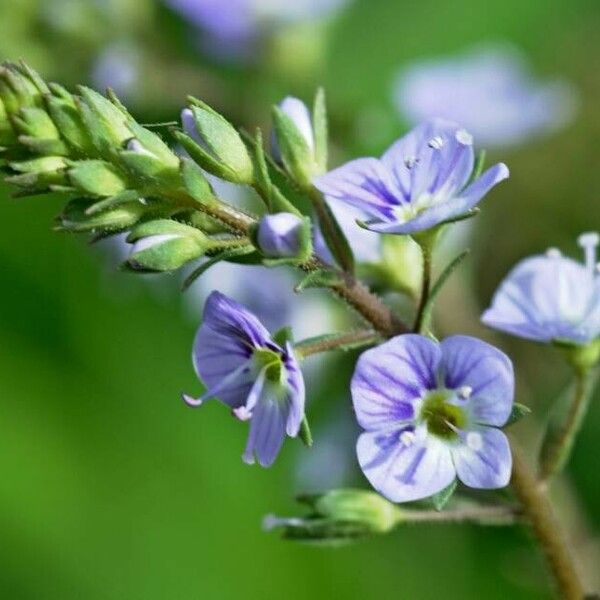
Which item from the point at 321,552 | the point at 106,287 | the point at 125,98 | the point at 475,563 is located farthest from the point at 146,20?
the point at 475,563

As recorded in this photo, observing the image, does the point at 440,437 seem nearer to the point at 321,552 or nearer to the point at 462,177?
the point at 462,177

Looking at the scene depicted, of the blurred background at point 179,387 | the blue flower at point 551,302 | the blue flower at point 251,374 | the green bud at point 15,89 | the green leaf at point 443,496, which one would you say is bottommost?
the blurred background at point 179,387

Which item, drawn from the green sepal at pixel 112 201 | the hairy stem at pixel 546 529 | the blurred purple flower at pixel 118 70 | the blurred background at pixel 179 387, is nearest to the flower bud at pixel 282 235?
the green sepal at pixel 112 201

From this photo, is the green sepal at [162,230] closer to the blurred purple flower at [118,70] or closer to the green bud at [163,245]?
the green bud at [163,245]

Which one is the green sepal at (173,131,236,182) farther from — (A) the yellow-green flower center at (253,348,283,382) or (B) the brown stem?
(A) the yellow-green flower center at (253,348,283,382)

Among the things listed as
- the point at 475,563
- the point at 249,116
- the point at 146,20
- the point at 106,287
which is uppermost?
the point at 146,20

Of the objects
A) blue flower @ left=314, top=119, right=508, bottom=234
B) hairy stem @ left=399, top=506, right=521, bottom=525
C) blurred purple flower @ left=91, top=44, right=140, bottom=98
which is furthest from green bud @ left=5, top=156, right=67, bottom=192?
blurred purple flower @ left=91, top=44, right=140, bottom=98

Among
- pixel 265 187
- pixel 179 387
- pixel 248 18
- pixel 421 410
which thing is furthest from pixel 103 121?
pixel 248 18
